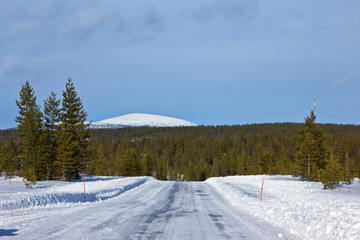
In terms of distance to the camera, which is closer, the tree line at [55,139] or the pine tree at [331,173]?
the pine tree at [331,173]

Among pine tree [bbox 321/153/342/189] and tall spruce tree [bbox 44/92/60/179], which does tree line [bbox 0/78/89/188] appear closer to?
tall spruce tree [bbox 44/92/60/179]

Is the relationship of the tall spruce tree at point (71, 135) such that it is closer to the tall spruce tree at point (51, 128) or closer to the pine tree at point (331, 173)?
the tall spruce tree at point (51, 128)

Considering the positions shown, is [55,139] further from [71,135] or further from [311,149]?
[311,149]

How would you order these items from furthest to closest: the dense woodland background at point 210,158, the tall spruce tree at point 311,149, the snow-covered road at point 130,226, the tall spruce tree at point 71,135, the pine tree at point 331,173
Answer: the dense woodland background at point 210,158 < the tall spruce tree at point 311,149 < the tall spruce tree at point 71,135 < the pine tree at point 331,173 < the snow-covered road at point 130,226

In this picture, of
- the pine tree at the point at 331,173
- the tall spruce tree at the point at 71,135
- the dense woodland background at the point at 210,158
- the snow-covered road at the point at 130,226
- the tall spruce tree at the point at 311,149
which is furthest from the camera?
the dense woodland background at the point at 210,158

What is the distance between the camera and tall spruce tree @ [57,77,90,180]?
112 ft

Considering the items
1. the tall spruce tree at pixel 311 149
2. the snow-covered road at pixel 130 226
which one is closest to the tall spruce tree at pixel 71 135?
the snow-covered road at pixel 130 226

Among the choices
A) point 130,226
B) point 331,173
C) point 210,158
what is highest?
point 130,226

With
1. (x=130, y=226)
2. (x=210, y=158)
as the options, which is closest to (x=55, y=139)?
(x=130, y=226)

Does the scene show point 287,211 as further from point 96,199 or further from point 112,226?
point 96,199

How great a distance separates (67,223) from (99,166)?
74.6 meters

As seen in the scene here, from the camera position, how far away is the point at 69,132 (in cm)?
3528

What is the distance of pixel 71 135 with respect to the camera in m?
34.3

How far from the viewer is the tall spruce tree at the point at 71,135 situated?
112 feet
